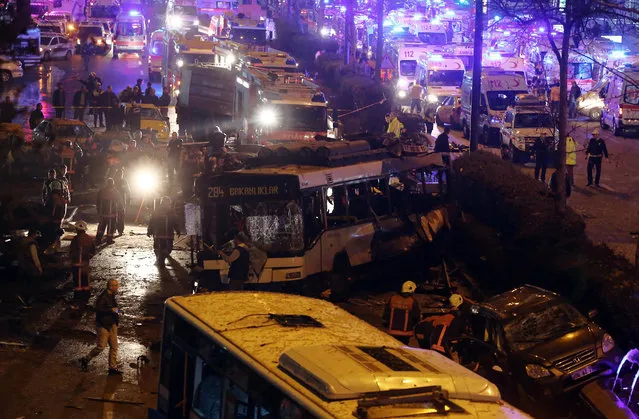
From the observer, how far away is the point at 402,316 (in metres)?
11.6

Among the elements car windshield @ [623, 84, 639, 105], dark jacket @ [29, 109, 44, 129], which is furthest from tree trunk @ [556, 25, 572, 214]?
car windshield @ [623, 84, 639, 105]

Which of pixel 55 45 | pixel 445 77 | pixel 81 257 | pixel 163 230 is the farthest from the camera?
pixel 55 45

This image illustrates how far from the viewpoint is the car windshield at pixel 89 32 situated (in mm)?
55281

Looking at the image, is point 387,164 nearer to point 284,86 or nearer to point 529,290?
point 529,290

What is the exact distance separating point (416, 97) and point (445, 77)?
2.01m

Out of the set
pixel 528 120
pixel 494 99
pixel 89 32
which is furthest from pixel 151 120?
pixel 89 32

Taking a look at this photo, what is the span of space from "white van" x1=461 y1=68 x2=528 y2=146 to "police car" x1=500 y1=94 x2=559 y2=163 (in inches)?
66.4

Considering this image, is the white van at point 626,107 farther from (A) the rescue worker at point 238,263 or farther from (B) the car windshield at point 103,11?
(B) the car windshield at point 103,11

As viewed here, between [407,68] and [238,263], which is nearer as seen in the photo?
[238,263]

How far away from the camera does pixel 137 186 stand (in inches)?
936

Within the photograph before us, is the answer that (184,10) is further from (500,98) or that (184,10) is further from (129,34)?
(500,98)

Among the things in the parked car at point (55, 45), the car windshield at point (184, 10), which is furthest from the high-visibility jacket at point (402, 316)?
the car windshield at point (184, 10)

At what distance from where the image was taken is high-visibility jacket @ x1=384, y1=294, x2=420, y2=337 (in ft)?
38.1

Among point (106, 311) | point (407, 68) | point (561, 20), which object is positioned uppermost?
point (561, 20)
